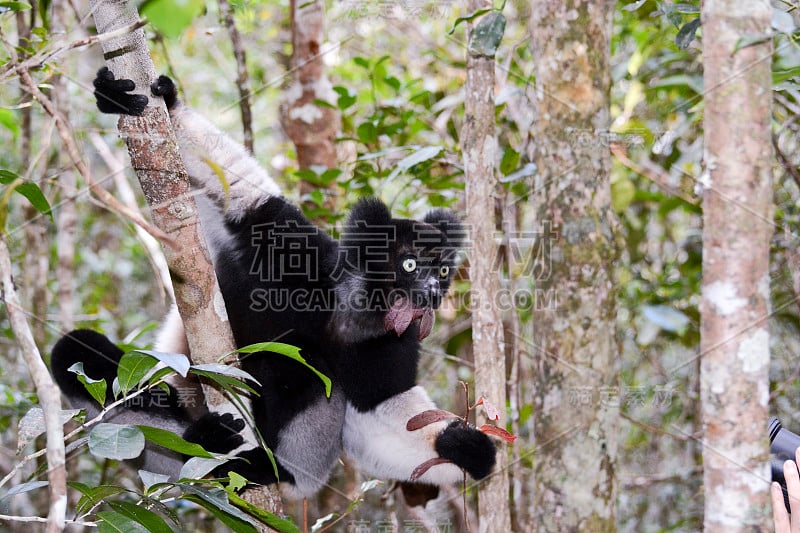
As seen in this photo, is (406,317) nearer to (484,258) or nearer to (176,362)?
(484,258)

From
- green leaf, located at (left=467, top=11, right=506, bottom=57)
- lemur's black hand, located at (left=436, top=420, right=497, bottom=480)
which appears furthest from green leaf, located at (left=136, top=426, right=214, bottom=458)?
green leaf, located at (left=467, top=11, right=506, bottom=57)

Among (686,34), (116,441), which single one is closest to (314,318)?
(116,441)

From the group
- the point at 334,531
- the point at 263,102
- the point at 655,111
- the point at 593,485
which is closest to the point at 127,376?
the point at 593,485

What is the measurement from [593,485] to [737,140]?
1.45m

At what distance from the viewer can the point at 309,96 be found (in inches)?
173

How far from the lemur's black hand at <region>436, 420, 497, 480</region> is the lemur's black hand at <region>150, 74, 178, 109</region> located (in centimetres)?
175

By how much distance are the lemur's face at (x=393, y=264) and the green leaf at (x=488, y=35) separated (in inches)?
28.7

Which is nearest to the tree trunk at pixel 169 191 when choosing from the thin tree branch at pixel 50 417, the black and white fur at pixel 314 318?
the black and white fur at pixel 314 318

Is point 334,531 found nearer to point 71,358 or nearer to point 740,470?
point 71,358

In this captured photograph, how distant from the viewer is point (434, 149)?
2938 millimetres

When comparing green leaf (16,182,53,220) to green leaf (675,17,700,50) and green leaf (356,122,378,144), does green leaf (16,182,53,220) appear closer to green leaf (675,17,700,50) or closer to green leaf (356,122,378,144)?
green leaf (356,122,378,144)

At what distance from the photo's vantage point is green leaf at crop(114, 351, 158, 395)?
1.63 meters

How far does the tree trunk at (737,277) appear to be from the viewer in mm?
1388

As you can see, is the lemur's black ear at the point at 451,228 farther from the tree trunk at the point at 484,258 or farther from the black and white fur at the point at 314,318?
the tree trunk at the point at 484,258
